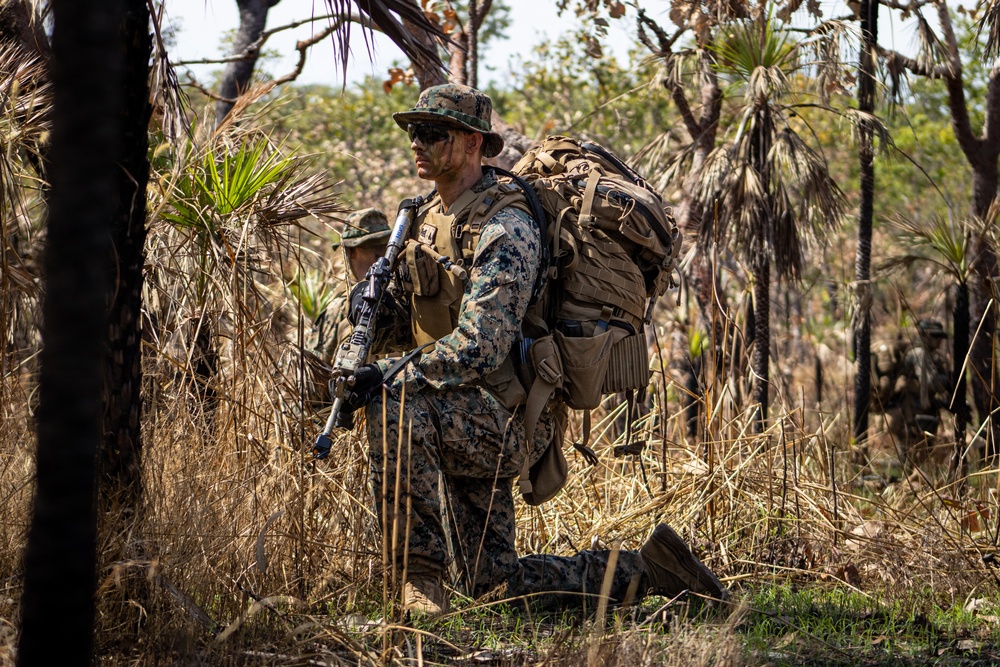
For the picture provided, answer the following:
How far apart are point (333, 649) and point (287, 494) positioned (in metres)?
0.95

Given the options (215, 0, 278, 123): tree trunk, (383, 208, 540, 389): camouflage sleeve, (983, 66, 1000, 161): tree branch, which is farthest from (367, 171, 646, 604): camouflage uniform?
(215, 0, 278, 123): tree trunk

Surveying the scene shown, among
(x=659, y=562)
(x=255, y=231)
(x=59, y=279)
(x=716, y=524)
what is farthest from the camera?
(x=716, y=524)

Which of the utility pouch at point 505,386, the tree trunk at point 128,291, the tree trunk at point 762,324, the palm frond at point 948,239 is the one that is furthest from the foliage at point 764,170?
the tree trunk at point 128,291

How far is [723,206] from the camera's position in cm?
682

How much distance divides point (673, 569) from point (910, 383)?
695cm

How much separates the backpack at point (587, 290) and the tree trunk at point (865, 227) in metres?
3.46

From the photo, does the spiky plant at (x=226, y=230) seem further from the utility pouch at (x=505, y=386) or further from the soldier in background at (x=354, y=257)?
the utility pouch at (x=505, y=386)

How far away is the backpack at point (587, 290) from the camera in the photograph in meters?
3.81

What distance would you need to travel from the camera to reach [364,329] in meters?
3.69

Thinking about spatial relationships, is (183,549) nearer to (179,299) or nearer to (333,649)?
(333,649)

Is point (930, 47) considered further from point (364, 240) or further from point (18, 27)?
point (18, 27)

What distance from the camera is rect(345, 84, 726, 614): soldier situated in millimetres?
3623

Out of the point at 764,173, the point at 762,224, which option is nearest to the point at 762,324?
the point at 762,224

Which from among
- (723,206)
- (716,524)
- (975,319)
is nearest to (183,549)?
(716,524)
